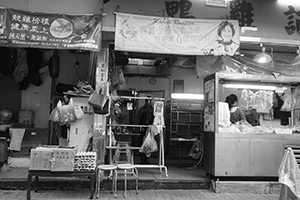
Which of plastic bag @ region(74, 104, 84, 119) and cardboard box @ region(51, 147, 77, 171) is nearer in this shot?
cardboard box @ region(51, 147, 77, 171)

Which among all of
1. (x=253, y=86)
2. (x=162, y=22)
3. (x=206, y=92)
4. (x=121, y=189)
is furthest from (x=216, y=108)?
(x=121, y=189)

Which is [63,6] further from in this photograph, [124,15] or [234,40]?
[234,40]

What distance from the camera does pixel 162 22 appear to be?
6.66 m

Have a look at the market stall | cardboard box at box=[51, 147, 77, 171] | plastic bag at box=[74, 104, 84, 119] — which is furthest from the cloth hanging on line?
the market stall

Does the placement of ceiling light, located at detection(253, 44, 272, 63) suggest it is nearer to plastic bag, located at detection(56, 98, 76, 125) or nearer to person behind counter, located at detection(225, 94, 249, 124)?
person behind counter, located at detection(225, 94, 249, 124)

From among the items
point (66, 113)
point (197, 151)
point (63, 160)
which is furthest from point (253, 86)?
point (63, 160)

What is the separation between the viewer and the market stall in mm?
6664

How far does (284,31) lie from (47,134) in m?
7.74

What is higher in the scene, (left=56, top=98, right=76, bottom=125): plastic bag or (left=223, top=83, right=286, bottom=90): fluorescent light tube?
(left=223, top=83, right=286, bottom=90): fluorescent light tube

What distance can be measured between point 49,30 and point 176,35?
3105 mm

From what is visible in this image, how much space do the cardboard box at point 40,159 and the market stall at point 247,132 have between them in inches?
155

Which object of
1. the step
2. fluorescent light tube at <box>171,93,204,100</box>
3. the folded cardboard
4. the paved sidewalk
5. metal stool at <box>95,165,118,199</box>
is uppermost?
fluorescent light tube at <box>171,93,204,100</box>

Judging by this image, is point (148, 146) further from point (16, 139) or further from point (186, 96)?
point (186, 96)

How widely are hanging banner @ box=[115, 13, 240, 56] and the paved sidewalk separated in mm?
3438
